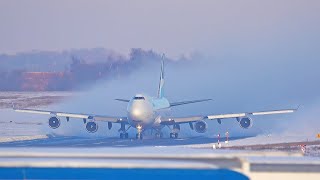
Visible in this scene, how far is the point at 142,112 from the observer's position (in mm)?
51375

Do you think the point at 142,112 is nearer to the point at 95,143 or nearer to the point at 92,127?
the point at 92,127

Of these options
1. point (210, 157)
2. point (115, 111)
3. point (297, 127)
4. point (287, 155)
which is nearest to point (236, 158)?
point (210, 157)

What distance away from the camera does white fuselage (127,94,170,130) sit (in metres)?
51.3

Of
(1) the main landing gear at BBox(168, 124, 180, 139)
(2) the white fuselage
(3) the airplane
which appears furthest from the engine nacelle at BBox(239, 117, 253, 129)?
(2) the white fuselage

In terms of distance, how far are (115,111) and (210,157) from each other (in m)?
71.2

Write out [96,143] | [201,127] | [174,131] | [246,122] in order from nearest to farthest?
A: [96,143], [174,131], [246,122], [201,127]

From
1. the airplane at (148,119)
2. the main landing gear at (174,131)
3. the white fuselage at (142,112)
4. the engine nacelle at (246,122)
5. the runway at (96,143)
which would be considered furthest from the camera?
the engine nacelle at (246,122)

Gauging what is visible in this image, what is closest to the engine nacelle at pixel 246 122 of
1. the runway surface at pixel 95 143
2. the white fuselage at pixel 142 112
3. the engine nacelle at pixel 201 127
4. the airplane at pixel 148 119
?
the airplane at pixel 148 119

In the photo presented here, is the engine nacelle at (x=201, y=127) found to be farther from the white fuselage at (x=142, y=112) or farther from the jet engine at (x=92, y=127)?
the jet engine at (x=92, y=127)

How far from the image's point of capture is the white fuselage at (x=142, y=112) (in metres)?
51.3

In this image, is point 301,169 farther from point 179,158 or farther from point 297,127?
point 297,127

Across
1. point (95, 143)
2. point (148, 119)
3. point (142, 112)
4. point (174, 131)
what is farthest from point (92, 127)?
point (95, 143)

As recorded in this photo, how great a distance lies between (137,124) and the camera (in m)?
52.2

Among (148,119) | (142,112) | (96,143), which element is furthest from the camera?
(148,119)
